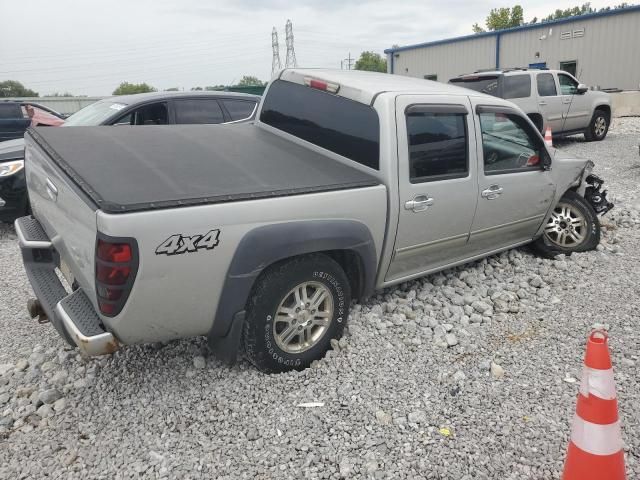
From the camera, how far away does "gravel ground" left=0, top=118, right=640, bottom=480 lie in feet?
8.20

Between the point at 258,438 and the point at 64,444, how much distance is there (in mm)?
967

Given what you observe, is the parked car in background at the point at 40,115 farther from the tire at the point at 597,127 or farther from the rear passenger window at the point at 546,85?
the tire at the point at 597,127

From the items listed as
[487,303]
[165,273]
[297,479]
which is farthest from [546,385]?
[165,273]

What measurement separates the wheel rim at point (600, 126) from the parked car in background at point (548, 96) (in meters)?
0.03

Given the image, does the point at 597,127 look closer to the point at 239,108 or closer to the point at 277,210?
the point at 239,108

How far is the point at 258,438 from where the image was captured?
2.66 metres

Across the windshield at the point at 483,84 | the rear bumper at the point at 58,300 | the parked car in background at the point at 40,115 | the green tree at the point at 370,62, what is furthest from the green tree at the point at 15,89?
the rear bumper at the point at 58,300

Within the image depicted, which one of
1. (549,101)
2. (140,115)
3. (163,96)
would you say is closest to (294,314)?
(140,115)

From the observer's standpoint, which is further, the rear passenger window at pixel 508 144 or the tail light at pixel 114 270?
the rear passenger window at pixel 508 144

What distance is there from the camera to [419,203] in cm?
353

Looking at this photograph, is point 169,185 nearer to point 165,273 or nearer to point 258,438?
point 165,273

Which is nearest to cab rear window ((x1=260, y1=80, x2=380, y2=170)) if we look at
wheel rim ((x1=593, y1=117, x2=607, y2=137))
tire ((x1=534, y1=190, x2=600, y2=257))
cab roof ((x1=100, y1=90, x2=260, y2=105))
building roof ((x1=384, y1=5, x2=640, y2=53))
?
cab roof ((x1=100, y1=90, x2=260, y2=105))

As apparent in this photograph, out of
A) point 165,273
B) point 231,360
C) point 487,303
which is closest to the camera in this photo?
point 165,273

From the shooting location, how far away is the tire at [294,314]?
2918 mm
